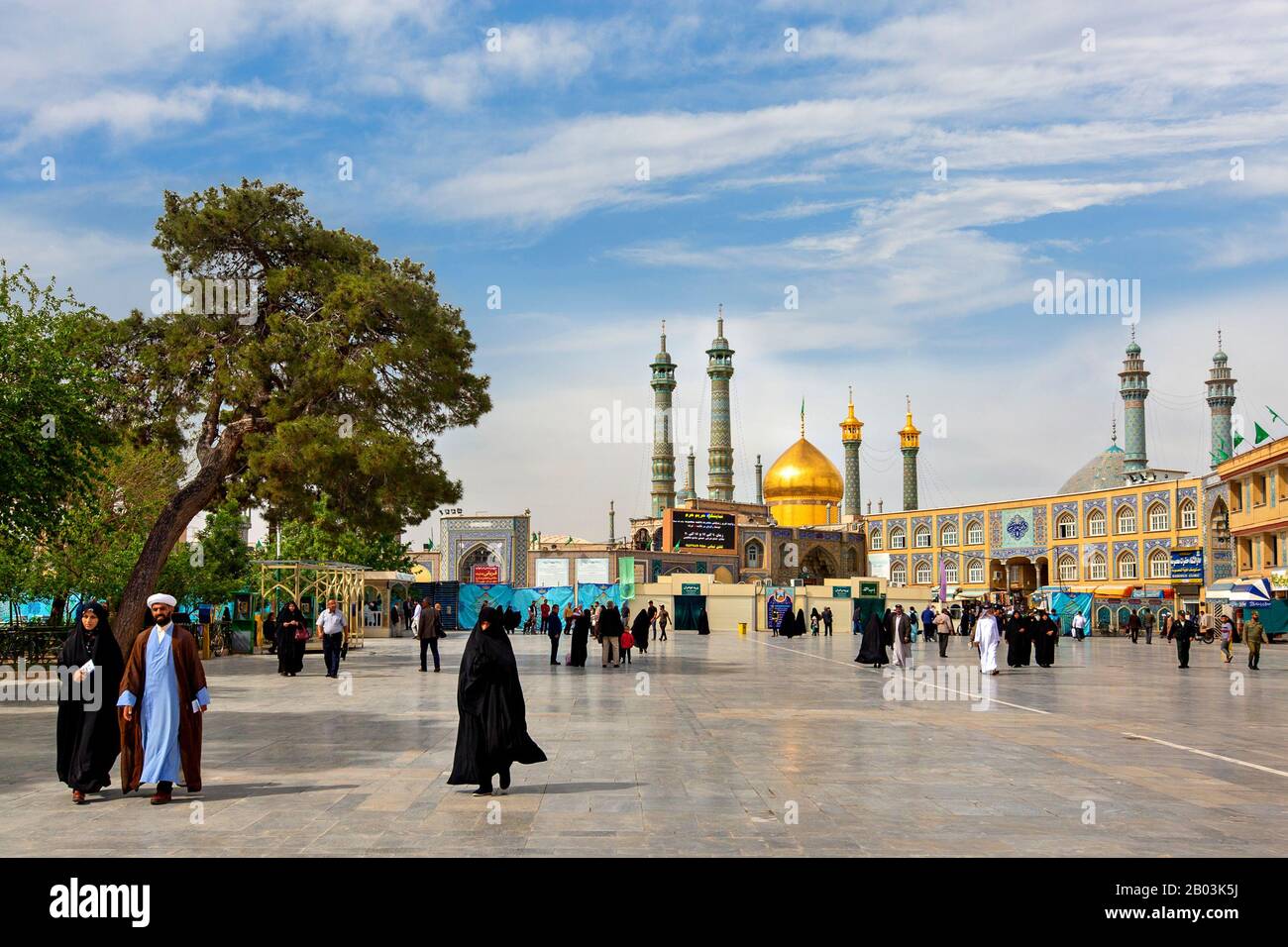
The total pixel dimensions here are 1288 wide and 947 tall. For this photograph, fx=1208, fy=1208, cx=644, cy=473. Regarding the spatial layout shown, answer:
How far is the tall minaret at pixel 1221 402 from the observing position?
72.9 m

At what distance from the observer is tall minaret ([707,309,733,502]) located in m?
84.1

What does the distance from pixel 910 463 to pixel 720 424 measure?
655 inches

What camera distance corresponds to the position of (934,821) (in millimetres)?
6961

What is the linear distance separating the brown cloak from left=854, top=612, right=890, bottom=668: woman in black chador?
18.1 m

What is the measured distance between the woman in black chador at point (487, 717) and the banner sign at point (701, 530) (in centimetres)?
6439

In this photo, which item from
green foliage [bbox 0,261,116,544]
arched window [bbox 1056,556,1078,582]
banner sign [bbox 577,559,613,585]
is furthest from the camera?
banner sign [bbox 577,559,613,585]

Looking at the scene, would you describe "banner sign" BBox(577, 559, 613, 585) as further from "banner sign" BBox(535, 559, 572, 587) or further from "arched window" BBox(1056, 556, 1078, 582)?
"arched window" BBox(1056, 556, 1078, 582)

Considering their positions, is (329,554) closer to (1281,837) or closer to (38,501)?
(38,501)

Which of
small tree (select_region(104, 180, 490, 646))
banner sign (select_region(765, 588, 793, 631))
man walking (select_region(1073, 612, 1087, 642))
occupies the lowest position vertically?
man walking (select_region(1073, 612, 1087, 642))

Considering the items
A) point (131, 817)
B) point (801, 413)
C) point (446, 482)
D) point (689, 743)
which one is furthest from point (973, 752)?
point (801, 413)

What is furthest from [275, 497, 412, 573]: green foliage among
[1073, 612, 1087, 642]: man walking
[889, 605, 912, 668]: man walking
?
[1073, 612, 1087, 642]: man walking

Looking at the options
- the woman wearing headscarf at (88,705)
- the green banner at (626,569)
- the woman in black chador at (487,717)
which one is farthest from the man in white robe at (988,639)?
the green banner at (626,569)

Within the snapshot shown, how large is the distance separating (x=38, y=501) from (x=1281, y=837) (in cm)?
1337

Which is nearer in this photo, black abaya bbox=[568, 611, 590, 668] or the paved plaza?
the paved plaza
